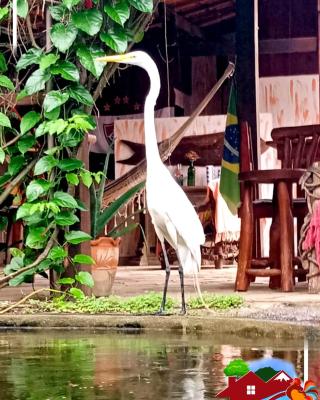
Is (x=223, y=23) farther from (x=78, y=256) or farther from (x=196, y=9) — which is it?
(x=78, y=256)

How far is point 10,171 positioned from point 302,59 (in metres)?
7.20

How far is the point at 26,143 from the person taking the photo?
668 centimetres

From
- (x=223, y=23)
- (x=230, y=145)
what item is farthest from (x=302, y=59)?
(x=230, y=145)

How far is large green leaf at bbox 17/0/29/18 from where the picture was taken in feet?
21.4

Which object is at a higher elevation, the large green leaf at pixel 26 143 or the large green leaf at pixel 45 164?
the large green leaf at pixel 26 143

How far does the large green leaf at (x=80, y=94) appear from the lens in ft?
21.4

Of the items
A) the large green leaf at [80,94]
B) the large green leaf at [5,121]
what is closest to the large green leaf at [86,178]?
the large green leaf at [80,94]

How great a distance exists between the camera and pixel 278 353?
15.9 ft

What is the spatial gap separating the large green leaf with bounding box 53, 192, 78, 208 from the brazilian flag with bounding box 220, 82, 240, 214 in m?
2.40

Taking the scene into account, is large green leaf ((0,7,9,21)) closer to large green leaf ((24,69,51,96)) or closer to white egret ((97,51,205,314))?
large green leaf ((24,69,51,96))

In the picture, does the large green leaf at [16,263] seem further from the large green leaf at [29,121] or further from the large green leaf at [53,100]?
the large green leaf at [53,100]

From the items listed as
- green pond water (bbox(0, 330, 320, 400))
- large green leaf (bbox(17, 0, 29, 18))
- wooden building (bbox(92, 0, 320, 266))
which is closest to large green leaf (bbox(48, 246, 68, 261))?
green pond water (bbox(0, 330, 320, 400))

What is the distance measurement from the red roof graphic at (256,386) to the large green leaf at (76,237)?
4154 millimetres

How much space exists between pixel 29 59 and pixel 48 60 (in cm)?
16
